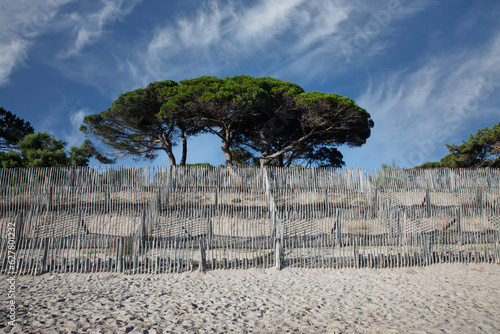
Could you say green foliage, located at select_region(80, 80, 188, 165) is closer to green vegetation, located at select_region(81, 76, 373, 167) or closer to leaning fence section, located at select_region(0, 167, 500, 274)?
green vegetation, located at select_region(81, 76, 373, 167)

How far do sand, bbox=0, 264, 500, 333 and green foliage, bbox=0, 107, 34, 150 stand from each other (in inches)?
922

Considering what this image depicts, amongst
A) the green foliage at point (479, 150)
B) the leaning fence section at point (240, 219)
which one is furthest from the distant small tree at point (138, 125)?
the green foliage at point (479, 150)

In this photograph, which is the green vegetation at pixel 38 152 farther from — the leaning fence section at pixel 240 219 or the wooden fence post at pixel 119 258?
the wooden fence post at pixel 119 258

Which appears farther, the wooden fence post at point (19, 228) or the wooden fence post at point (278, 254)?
the wooden fence post at point (278, 254)

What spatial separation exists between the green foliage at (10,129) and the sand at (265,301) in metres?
23.4

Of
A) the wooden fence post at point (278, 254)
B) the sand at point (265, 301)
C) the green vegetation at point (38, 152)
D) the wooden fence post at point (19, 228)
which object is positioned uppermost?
the green vegetation at point (38, 152)

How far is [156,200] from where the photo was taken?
1073 centimetres

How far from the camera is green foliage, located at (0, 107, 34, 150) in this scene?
2449 cm

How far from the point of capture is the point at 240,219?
9.54 metres

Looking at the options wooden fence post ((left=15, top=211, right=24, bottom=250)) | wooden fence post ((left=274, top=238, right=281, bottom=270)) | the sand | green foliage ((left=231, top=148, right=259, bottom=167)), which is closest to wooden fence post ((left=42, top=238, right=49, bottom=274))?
the sand

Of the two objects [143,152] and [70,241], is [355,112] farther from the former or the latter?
[70,241]

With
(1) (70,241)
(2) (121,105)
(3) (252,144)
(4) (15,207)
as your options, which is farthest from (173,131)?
(1) (70,241)

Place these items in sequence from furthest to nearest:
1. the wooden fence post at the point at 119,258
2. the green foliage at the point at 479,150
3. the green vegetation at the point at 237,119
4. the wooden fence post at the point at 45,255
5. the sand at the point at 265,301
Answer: the green foliage at the point at 479,150
the green vegetation at the point at 237,119
the wooden fence post at the point at 119,258
the wooden fence post at the point at 45,255
the sand at the point at 265,301

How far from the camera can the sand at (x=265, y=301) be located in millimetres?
4758
